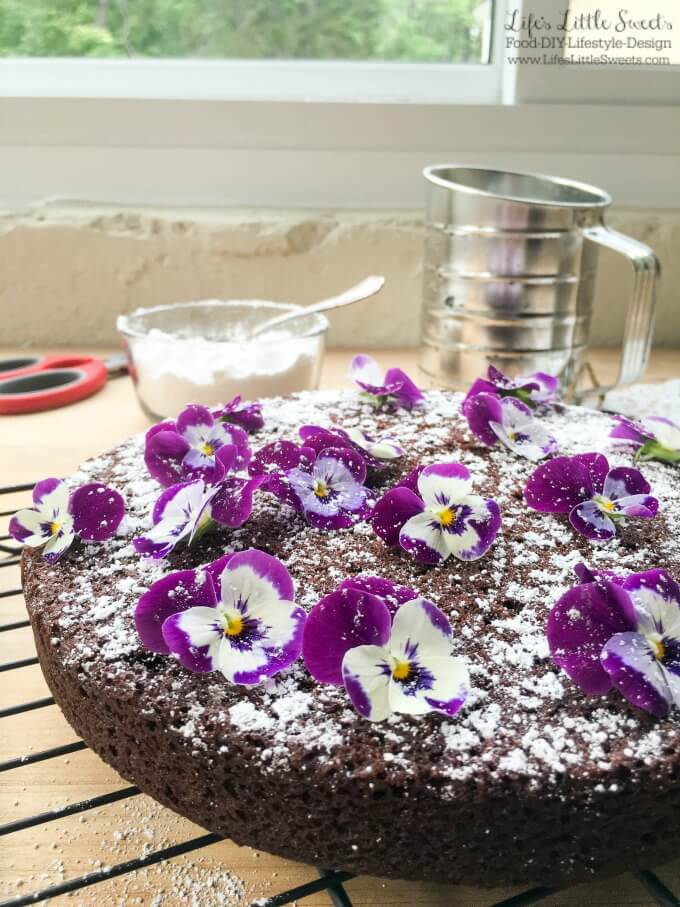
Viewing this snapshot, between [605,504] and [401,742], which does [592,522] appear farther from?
[401,742]

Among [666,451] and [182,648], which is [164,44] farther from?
[182,648]

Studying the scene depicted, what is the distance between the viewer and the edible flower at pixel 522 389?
81 cm

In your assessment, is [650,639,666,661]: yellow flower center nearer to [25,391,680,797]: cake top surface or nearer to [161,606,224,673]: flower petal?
[25,391,680,797]: cake top surface

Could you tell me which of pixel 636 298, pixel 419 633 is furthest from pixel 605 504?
pixel 636 298

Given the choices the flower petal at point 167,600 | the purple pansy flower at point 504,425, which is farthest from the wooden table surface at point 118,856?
the purple pansy flower at point 504,425

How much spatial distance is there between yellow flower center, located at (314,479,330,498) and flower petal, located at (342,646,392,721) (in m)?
0.19

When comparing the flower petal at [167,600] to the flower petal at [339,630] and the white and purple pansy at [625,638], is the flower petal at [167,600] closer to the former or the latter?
the flower petal at [339,630]

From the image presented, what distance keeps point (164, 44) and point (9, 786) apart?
49.0 inches

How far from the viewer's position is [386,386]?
83cm

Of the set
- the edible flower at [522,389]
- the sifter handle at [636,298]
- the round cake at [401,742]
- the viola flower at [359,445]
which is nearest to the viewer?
the round cake at [401,742]

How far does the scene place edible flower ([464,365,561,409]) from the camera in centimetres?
81

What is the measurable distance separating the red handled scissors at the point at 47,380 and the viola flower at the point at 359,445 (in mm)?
528

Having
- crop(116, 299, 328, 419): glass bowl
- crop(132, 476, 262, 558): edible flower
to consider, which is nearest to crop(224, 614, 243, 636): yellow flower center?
crop(132, 476, 262, 558): edible flower

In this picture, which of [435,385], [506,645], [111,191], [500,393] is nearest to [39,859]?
[506,645]
